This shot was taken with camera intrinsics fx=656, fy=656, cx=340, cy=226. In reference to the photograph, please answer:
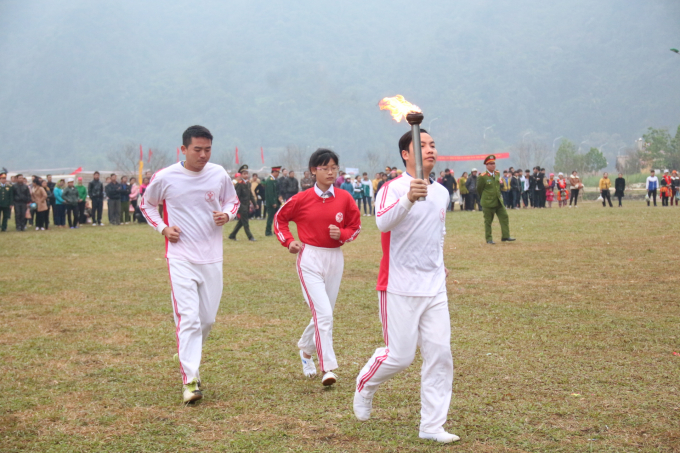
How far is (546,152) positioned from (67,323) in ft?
413

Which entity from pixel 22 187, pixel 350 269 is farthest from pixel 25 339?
pixel 22 187

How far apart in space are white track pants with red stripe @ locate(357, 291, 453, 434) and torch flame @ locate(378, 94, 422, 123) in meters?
1.36

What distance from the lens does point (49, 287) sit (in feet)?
38.4

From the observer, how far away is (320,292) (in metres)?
5.94

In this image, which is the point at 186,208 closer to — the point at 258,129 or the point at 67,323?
the point at 67,323

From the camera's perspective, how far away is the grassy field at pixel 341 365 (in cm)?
456

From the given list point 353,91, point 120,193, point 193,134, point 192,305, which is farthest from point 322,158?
point 353,91

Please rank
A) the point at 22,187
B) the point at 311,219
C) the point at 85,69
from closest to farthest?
the point at 311,219 < the point at 22,187 < the point at 85,69

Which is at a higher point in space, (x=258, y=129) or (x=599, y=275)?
(x=258, y=129)

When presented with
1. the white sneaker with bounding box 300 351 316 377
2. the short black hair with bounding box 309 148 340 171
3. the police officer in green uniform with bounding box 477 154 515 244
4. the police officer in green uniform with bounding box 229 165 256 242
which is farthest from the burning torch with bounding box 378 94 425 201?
the police officer in green uniform with bounding box 229 165 256 242

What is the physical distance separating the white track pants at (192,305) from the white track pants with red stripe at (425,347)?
1710mm

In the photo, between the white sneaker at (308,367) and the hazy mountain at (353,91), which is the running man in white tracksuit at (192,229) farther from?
the hazy mountain at (353,91)

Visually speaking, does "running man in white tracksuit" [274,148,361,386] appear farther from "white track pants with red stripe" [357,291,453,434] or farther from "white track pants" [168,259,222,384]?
"white track pants with red stripe" [357,291,453,434]

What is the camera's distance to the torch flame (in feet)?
16.2
